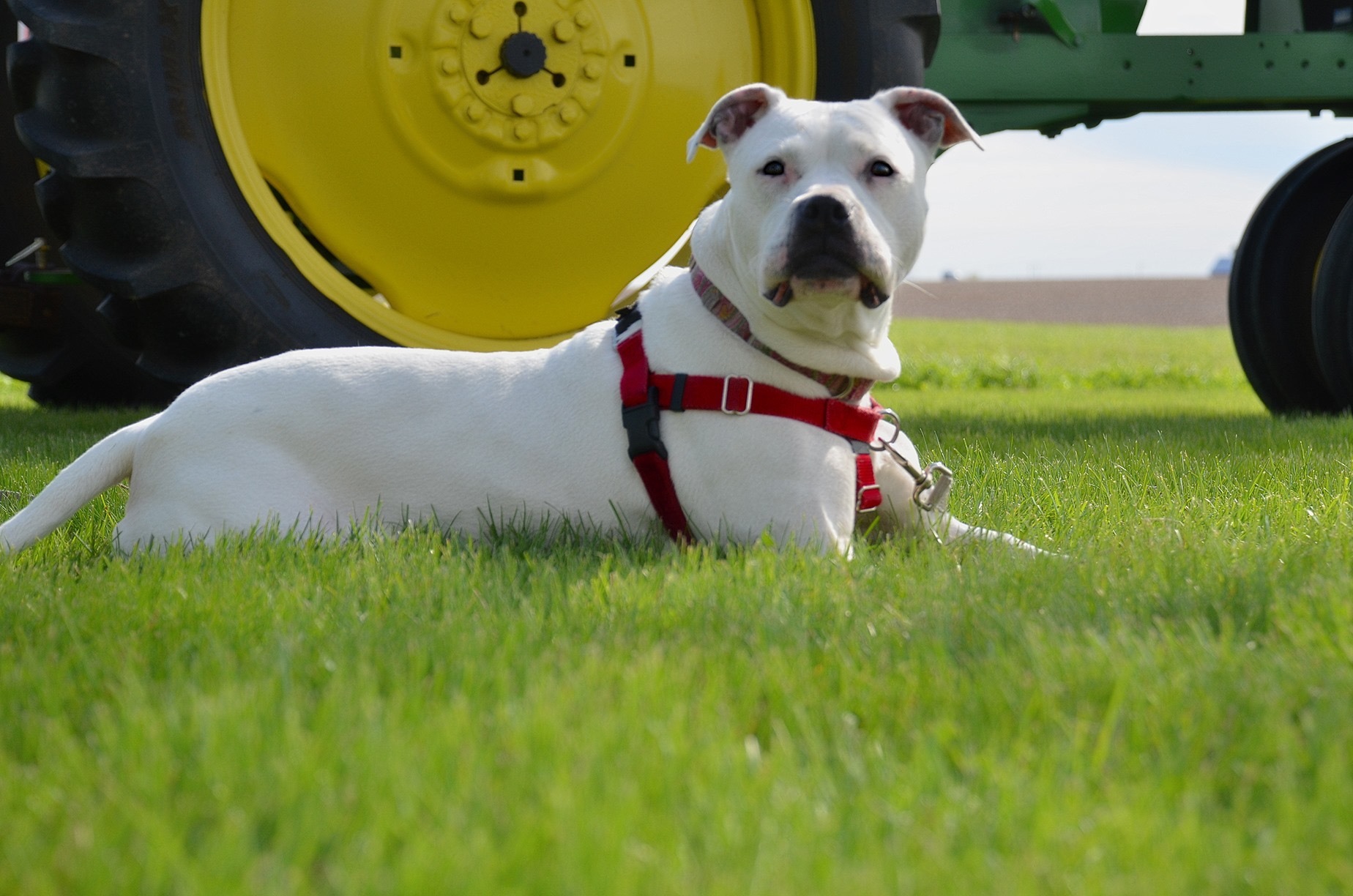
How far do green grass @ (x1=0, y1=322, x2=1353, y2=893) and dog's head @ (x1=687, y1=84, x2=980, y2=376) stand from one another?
506 mm

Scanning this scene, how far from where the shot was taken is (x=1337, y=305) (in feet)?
17.0

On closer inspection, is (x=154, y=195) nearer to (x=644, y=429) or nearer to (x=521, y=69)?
(x=521, y=69)

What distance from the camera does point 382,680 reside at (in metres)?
1.52

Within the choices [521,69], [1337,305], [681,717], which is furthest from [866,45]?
[681,717]

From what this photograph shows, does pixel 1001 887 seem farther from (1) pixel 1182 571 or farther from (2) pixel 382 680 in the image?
(1) pixel 1182 571

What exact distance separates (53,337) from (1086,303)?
90.0 ft

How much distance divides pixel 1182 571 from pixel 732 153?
4.20ft

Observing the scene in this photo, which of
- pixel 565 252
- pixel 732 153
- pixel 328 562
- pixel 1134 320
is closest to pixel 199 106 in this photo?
pixel 565 252

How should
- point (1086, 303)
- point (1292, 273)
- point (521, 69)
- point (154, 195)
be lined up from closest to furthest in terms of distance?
point (154, 195) < point (521, 69) < point (1292, 273) < point (1086, 303)

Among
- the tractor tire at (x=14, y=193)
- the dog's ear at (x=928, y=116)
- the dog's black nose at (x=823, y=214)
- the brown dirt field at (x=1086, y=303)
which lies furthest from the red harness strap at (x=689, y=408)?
the brown dirt field at (x=1086, y=303)

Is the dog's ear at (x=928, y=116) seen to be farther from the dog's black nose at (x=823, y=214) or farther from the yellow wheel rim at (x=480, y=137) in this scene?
the yellow wheel rim at (x=480, y=137)

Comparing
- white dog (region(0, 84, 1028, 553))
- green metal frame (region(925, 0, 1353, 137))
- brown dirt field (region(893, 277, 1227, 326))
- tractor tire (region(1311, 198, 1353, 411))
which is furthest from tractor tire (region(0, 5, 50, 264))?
brown dirt field (region(893, 277, 1227, 326))

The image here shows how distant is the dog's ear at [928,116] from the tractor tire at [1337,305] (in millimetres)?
3080

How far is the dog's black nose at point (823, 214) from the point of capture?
2.31m
